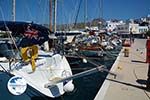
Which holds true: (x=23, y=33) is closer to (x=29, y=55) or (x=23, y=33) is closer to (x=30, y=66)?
(x=29, y=55)

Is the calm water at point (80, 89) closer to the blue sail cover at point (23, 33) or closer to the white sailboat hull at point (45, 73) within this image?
the white sailboat hull at point (45, 73)

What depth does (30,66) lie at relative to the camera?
445 inches

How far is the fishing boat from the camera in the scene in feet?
33.8

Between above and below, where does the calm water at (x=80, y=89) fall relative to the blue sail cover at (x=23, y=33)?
below

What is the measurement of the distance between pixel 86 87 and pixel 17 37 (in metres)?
4.12

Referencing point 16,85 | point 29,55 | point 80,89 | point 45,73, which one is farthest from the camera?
point 80,89

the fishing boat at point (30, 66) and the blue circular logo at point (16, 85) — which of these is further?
the fishing boat at point (30, 66)

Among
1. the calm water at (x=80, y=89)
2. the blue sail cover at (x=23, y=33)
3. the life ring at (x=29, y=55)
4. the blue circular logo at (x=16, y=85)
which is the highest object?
the blue sail cover at (x=23, y=33)

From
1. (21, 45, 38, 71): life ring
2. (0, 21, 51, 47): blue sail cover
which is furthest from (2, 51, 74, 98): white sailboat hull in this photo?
(0, 21, 51, 47): blue sail cover

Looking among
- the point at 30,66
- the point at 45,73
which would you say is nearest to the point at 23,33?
the point at 45,73

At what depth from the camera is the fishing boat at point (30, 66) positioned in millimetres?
10303

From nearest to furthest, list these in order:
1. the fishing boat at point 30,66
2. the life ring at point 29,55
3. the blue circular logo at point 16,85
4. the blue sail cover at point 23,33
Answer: the blue circular logo at point 16,85, the fishing boat at point 30,66, the life ring at point 29,55, the blue sail cover at point 23,33

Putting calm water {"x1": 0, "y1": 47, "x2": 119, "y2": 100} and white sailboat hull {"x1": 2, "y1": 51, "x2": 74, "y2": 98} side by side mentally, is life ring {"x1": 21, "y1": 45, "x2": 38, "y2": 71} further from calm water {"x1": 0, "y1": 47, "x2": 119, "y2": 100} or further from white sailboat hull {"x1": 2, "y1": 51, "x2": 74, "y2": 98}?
calm water {"x1": 0, "y1": 47, "x2": 119, "y2": 100}

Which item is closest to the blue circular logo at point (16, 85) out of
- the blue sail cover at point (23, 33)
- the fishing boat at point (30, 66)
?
the fishing boat at point (30, 66)
